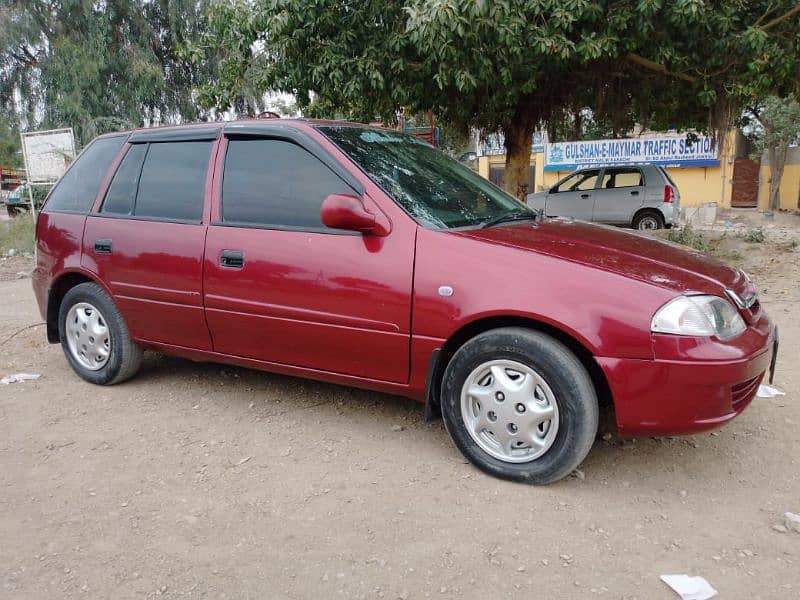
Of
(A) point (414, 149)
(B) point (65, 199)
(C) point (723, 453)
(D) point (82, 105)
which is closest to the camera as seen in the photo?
(C) point (723, 453)

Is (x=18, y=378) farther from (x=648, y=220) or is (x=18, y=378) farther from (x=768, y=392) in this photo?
(x=648, y=220)

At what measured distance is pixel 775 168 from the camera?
866 inches

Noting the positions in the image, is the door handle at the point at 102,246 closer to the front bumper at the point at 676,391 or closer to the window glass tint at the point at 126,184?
the window glass tint at the point at 126,184

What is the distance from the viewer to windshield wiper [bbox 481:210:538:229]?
3.45 m

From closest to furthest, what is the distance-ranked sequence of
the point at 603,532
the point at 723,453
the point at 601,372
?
the point at 603,532 → the point at 601,372 → the point at 723,453

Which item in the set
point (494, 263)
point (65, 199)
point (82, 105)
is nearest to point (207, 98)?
point (65, 199)

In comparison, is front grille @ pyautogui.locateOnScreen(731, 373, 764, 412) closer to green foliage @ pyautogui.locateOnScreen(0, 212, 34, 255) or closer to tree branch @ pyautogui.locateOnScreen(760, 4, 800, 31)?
tree branch @ pyautogui.locateOnScreen(760, 4, 800, 31)

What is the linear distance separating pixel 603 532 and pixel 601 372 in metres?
0.67

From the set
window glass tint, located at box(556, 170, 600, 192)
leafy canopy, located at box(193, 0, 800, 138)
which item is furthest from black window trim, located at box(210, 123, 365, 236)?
window glass tint, located at box(556, 170, 600, 192)

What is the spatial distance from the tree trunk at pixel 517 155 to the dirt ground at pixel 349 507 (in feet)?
23.4

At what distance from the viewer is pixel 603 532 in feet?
8.71

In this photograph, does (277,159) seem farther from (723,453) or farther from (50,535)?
(723,453)

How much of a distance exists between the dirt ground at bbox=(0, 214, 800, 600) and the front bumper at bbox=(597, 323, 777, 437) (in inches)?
15.5

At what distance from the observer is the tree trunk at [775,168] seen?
21484mm
